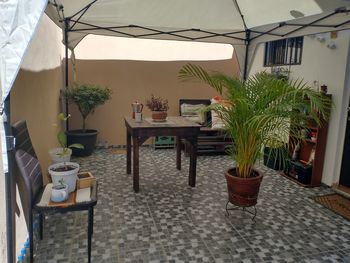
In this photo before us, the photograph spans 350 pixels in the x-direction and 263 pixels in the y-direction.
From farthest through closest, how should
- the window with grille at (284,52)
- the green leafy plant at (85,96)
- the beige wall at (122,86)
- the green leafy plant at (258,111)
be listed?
the beige wall at (122,86) → the green leafy plant at (85,96) → the window with grille at (284,52) → the green leafy plant at (258,111)

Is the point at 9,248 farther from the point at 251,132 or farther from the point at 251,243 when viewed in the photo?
the point at 251,132

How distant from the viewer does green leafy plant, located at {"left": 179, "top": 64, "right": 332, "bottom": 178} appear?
109 inches

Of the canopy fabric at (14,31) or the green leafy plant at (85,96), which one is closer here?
the canopy fabric at (14,31)

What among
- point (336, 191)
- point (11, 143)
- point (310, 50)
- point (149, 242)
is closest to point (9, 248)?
point (11, 143)

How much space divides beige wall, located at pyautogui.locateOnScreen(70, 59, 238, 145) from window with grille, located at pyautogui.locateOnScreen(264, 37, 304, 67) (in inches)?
61.7

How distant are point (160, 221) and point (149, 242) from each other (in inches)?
16.4

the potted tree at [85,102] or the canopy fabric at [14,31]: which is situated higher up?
the canopy fabric at [14,31]

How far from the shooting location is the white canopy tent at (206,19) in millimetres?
4008

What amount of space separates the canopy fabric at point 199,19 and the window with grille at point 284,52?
0.20 meters

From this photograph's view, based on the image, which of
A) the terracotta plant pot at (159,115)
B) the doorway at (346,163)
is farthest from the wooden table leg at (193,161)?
the doorway at (346,163)

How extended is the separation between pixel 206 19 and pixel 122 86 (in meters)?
2.15

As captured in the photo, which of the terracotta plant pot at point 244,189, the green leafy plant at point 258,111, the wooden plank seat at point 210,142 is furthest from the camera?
the wooden plank seat at point 210,142

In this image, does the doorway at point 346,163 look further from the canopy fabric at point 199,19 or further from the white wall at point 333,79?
the canopy fabric at point 199,19

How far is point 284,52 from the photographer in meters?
5.12
